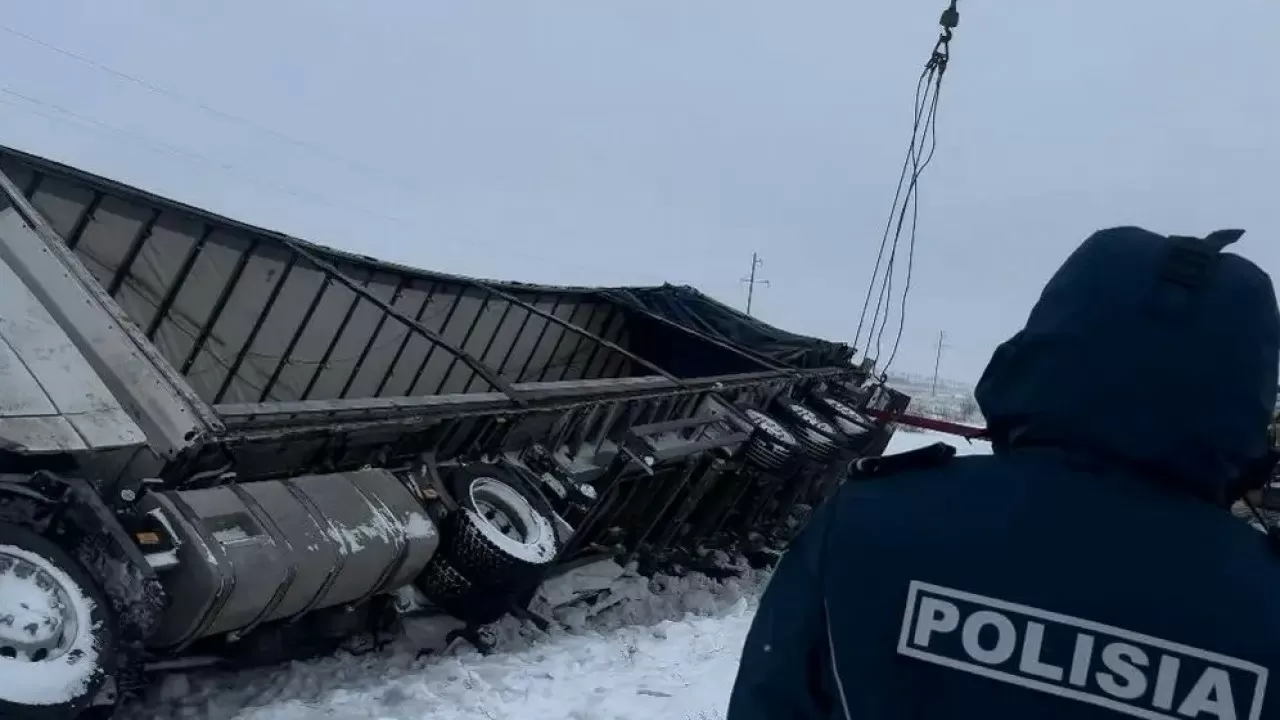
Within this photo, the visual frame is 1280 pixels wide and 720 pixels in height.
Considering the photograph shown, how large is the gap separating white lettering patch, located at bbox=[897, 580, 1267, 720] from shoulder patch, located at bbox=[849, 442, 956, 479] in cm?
16

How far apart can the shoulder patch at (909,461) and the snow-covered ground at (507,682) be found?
2766 millimetres

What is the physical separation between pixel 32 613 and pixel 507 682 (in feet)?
6.68

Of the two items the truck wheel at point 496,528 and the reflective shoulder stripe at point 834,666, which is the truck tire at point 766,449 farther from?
the reflective shoulder stripe at point 834,666

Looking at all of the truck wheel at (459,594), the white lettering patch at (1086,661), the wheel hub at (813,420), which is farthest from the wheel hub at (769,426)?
the white lettering patch at (1086,661)

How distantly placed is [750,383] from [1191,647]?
830 centimetres

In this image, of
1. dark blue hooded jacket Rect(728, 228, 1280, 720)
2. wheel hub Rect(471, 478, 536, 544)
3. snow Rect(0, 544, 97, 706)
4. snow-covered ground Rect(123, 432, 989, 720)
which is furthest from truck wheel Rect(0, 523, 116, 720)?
dark blue hooded jacket Rect(728, 228, 1280, 720)

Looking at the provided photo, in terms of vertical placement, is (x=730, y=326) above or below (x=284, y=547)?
above

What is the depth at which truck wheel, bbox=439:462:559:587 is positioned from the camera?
5.53 meters

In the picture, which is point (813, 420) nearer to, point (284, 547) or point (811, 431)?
point (811, 431)

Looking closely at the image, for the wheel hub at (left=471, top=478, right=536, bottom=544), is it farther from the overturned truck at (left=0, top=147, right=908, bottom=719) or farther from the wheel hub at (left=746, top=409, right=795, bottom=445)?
the wheel hub at (left=746, top=409, right=795, bottom=445)

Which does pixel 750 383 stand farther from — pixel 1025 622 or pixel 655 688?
pixel 1025 622

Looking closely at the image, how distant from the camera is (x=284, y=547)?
4.38 m

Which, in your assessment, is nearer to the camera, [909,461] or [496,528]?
[909,461]

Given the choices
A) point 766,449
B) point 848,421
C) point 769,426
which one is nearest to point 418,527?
point 766,449
